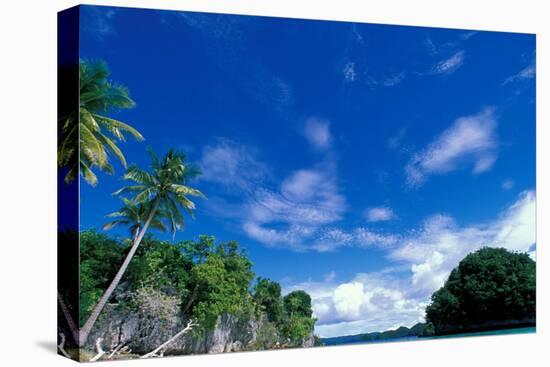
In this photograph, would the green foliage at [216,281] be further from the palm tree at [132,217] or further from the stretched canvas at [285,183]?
the palm tree at [132,217]

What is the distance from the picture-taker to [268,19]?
1402 cm

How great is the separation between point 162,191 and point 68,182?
3.92ft

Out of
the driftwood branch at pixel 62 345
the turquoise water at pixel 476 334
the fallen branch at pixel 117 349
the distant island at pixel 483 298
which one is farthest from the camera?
the distant island at pixel 483 298

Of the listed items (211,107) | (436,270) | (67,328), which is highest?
(211,107)

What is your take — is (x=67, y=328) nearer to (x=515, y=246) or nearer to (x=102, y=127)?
(x=102, y=127)

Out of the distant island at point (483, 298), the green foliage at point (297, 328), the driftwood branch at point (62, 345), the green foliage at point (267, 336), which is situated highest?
the distant island at point (483, 298)

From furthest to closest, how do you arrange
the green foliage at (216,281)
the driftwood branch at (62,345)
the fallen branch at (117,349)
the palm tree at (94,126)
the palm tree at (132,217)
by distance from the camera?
the green foliage at (216,281), the driftwood branch at (62,345), the palm tree at (132,217), the fallen branch at (117,349), the palm tree at (94,126)

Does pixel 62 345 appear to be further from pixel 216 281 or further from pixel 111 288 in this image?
pixel 216 281

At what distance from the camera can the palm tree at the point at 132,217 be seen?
42.3 feet

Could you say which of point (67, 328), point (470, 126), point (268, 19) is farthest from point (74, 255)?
point (470, 126)

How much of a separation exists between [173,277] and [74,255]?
140cm

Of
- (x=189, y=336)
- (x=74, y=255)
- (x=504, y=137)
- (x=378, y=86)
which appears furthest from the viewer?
(x=504, y=137)

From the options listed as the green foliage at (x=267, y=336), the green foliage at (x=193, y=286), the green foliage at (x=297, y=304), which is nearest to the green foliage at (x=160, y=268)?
the green foliage at (x=193, y=286)

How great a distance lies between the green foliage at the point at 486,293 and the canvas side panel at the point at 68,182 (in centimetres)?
546
